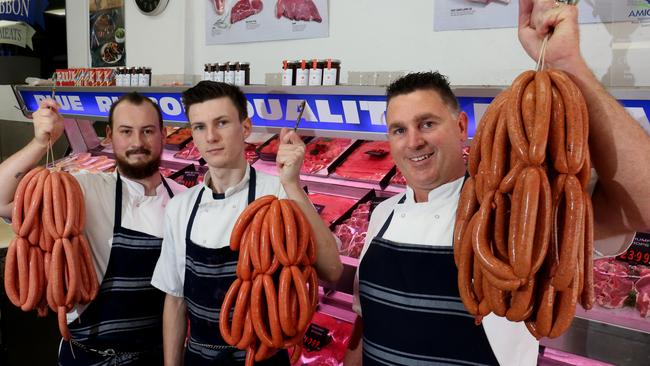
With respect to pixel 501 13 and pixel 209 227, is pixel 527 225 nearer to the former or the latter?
pixel 209 227

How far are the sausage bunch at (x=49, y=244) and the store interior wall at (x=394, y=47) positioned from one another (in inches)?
111

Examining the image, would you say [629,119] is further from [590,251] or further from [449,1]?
[449,1]

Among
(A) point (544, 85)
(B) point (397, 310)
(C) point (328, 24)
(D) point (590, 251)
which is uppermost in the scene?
(C) point (328, 24)

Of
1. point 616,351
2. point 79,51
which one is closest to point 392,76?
point 616,351

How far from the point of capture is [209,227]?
7.70 feet

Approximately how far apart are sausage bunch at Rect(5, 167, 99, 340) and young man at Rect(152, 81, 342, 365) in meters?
0.38

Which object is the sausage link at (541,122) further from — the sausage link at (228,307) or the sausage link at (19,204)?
the sausage link at (19,204)

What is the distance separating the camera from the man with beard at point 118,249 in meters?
2.64

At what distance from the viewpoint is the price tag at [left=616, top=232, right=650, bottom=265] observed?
2.34 m

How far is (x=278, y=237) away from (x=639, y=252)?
1.77 metres

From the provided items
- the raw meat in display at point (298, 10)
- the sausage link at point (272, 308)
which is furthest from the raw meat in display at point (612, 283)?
the raw meat in display at point (298, 10)

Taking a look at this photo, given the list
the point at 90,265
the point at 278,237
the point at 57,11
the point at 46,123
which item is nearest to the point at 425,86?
the point at 278,237

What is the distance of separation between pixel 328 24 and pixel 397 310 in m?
3.34

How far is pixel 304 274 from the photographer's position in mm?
1821
